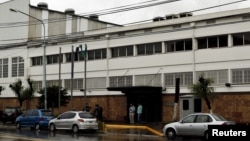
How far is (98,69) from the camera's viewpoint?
45906mm

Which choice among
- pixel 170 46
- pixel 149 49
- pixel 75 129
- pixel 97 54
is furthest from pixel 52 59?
pixel 75 129

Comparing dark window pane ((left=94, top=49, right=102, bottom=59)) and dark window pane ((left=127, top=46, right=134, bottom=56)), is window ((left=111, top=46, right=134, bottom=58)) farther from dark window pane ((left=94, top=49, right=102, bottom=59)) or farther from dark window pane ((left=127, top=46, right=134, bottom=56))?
dark window pane ((left=94, top=49, right=102, bottom=59))

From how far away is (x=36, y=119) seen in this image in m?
32.7

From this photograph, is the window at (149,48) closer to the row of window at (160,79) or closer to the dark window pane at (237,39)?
the row of window at (160,79)

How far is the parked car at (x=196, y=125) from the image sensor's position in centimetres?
2259

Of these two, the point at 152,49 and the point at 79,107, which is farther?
the point at 79,107

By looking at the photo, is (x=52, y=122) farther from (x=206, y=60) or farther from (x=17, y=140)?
(x=206, y=60)

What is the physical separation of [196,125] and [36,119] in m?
13.9

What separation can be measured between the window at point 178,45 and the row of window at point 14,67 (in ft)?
71.9

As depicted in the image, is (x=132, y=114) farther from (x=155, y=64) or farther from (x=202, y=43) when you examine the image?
(x=202, y=43)

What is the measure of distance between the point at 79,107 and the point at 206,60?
52.9 ft

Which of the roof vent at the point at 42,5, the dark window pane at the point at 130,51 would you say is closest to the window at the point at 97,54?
the dark window pane at the point at 130,51

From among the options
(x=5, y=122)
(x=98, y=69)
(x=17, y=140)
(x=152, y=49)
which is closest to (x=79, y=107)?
(x=98, y=69)

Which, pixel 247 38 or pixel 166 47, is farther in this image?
pixel 166 47
